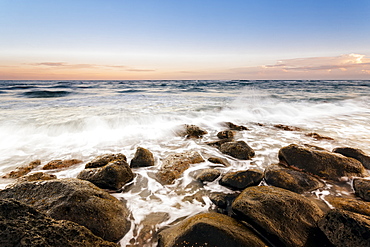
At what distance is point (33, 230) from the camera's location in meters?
1.55

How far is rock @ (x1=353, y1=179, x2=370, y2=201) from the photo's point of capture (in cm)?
307

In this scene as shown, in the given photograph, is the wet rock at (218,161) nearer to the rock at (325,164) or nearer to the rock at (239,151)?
the rock at (239,151)

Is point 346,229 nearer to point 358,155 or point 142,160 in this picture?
point 358,155

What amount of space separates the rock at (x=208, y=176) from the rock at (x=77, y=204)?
5.32 ft

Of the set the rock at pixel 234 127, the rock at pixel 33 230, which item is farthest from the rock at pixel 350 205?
the rock at pixel 234 127

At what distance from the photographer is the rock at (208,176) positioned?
374 cm

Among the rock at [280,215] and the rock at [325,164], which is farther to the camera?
the rock at [325,164]

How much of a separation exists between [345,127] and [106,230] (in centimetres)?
964

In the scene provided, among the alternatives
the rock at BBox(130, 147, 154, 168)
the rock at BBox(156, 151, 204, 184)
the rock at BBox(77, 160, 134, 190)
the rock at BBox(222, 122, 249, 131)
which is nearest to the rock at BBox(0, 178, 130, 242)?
the rock at BBox(77, 160, 134, 190)

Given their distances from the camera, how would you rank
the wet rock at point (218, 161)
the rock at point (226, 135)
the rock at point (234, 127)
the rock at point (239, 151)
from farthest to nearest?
the rock at point (234, 127) < the rock at point (226, 135) < the rock at point (239, 151) < the wet rock at point (218, 161)

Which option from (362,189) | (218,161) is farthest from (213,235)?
(362,189)

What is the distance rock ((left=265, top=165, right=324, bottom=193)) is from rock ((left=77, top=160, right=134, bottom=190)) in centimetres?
284

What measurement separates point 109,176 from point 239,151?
323 centimetres

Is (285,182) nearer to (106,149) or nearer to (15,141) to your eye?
(106,149)
